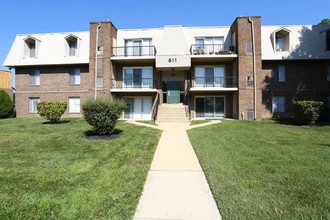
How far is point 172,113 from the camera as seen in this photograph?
63.8ft

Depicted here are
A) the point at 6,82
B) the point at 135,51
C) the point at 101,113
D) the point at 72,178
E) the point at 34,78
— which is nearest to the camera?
the point at 72,178

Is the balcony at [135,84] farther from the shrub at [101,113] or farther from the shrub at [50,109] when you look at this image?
the shrub at [101,113]

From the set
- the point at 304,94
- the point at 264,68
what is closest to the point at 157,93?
the point at 264,68

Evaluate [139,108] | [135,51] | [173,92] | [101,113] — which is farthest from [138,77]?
[101,113]

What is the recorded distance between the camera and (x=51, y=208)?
3980 mm

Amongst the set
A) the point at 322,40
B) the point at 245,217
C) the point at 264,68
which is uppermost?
the point at 322,40

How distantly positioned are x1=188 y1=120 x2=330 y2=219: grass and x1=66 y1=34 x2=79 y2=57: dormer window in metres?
17.6

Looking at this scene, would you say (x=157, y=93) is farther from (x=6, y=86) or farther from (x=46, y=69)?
(x=6, y=86)

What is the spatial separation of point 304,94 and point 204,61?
964cm

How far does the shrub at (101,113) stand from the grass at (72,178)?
2.99 feet

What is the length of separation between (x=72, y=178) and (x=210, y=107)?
→ 16860 mm

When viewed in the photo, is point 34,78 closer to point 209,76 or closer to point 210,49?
point 209,76

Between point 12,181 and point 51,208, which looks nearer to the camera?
point 51,208

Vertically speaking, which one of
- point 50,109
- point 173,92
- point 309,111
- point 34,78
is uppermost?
point 34,78
